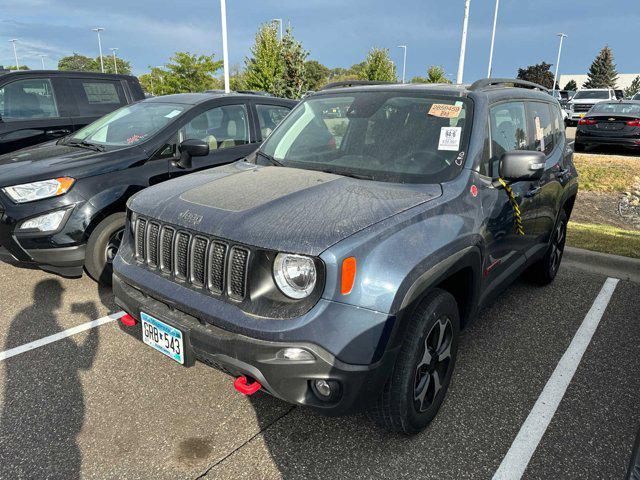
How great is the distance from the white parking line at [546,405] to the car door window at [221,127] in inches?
146

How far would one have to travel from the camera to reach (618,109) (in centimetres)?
1337

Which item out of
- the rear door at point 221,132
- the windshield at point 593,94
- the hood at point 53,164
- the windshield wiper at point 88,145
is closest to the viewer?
the hood at point 53,164

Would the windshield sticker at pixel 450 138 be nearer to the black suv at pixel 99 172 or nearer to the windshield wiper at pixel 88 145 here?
the black suv at pixel 99 172

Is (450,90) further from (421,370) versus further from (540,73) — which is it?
(540,73)

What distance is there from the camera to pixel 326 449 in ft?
8.20

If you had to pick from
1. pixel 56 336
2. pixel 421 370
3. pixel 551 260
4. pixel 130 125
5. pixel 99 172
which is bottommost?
pixel 56 336

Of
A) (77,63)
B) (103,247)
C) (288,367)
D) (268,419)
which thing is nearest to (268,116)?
(103,247)

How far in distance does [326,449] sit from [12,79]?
6.28 metres

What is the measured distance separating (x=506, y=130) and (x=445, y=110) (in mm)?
566

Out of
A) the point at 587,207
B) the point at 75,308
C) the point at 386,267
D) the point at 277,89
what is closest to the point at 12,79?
the point at 75,308

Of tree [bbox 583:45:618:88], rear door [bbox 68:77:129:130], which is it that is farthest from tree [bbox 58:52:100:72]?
rear door [bbox 68:77:129:130]

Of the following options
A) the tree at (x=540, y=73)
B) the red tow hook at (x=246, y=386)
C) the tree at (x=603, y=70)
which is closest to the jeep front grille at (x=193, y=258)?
the red tow hook at (x=246, y=386)

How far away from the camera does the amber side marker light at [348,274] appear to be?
6.69ft

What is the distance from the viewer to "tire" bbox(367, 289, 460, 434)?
230 cm
